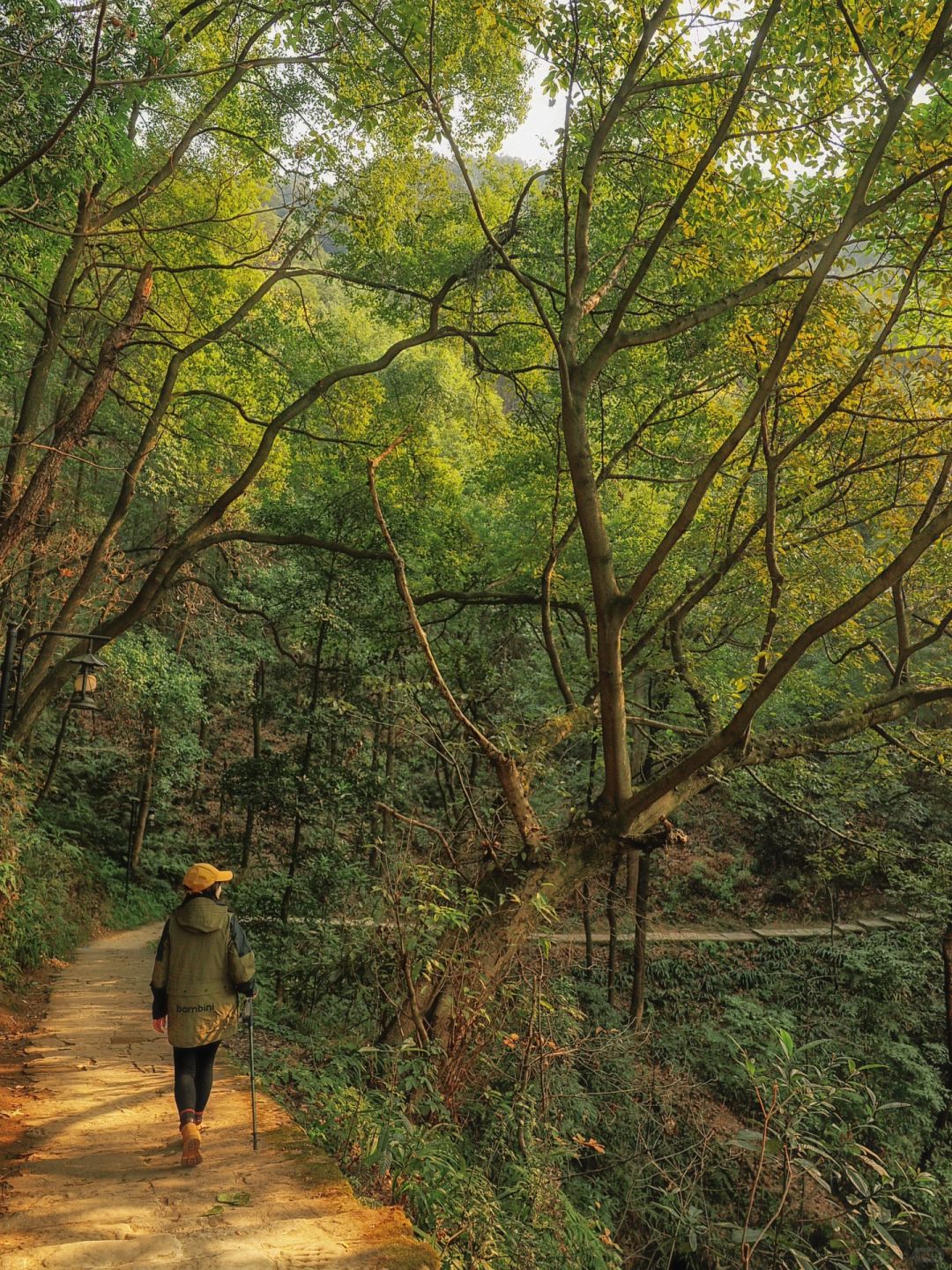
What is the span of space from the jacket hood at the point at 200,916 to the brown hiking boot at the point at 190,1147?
0.91 meters

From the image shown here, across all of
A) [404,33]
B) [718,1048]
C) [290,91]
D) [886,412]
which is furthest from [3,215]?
[718,1048]

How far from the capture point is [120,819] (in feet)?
66.7

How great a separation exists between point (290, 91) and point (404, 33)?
3.35m

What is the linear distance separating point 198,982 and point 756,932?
650 inches

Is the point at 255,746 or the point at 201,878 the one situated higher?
the point at 255,746

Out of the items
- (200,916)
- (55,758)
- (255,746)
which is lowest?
(200,916)

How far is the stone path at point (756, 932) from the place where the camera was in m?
17.4

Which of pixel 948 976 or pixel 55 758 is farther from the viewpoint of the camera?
pixel 55 758

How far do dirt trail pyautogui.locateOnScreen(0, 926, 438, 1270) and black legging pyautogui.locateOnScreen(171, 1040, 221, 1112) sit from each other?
0.26 meters

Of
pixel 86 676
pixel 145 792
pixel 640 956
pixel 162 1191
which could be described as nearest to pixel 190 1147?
pixel 162 1191

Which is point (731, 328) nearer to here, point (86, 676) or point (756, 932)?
point (86, 676)

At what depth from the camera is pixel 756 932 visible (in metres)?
18.2

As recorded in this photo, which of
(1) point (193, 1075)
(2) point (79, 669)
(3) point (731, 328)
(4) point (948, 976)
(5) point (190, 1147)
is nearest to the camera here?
(5) point (190, 1147)

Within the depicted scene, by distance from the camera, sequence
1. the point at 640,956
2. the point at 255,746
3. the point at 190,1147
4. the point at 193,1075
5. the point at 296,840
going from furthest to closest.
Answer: the point at 255,746 < the point at 640,956 < the point at 296,840 < the point at 193,1075 < the point at 190,1147
